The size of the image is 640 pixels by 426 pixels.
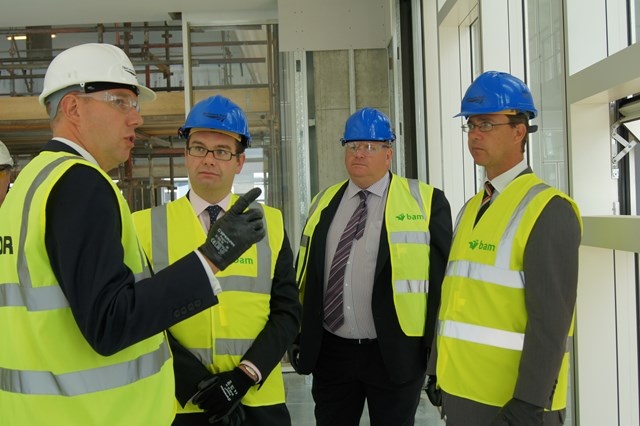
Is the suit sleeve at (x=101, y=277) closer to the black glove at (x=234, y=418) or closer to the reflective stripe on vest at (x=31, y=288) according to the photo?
Result: the reflective stripe on vest at (x=31, y=288)

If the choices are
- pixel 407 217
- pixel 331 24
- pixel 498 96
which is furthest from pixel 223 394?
pixel 331 24

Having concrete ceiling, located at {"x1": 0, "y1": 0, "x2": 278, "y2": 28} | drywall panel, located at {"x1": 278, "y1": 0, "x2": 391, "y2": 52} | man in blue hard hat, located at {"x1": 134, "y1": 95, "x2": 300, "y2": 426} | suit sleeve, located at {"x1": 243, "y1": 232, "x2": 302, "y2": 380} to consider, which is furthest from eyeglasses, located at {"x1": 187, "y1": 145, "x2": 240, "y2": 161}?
concrete ceiling, located at {"x1": 0, "y1": 0, "x2": 278, "y2": 28}

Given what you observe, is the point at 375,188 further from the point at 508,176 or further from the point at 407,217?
the point at 508,176

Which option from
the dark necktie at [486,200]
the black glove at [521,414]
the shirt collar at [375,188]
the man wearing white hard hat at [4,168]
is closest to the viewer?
the black glove at [521,414]

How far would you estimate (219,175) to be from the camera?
7.48 feet

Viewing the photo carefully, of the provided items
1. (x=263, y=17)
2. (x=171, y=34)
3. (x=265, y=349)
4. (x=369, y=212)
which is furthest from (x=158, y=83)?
(x=265, y=349)

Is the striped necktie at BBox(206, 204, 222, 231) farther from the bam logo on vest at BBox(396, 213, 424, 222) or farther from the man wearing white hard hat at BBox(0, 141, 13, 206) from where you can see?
the man wearing white hard hat at BBox(0, 141, 13, 206)

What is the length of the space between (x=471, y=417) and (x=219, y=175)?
1.20 meters

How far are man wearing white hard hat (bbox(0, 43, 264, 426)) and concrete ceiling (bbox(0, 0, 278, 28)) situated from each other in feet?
15.1

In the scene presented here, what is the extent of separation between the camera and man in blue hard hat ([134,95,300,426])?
203 cm

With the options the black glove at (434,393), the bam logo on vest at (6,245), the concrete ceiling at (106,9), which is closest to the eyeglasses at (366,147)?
the black glove at (434,393)

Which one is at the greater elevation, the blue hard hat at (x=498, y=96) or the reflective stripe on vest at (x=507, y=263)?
the blue hard hat at (x=498, y=96)

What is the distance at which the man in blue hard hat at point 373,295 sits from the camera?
262 cm

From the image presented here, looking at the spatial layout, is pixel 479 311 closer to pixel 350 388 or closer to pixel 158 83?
pixel 350 388
